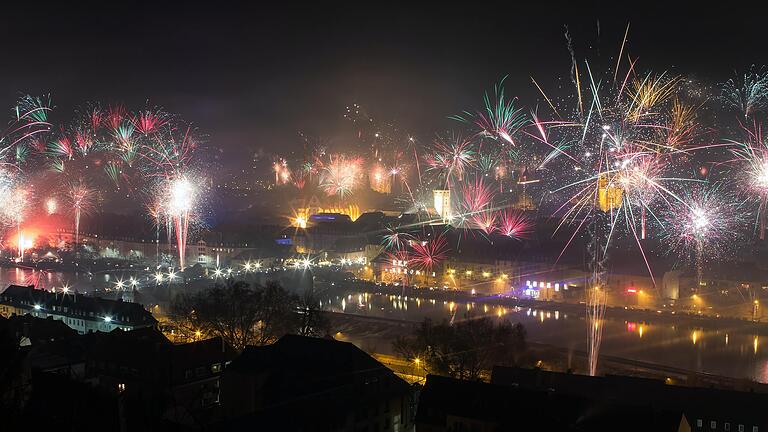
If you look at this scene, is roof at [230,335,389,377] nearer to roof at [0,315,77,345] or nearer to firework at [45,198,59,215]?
roof at [0,315,77,345]

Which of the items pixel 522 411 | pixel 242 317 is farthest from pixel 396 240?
pixel 522 411

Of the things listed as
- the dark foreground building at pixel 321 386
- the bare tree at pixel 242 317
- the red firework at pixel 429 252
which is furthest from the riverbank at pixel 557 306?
the dark foreground building at pixel 321 386

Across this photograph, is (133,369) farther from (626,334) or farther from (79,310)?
(626,334)

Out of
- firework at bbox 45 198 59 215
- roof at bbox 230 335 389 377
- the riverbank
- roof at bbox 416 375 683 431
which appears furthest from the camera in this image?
firework at bbox 45 198 59 215

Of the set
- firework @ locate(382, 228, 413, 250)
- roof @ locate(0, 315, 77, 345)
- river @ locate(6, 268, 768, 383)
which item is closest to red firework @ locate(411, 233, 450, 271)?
firework @ locate(382, 228, 413, 250)

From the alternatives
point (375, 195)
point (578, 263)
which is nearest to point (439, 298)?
point (578, 263)

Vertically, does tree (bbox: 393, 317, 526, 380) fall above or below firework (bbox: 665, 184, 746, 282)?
A: below

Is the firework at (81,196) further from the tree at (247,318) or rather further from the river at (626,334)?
the tree at (247,318)

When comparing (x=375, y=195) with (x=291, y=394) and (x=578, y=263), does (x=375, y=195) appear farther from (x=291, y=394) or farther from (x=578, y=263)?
(x=291, y=394)
